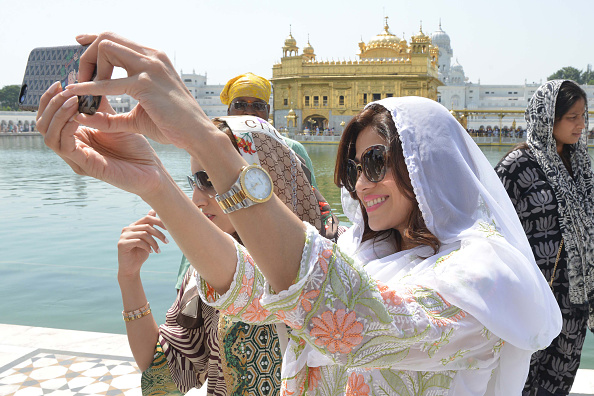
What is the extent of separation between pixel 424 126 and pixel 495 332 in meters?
0.34

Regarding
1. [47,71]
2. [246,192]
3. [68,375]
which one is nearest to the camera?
[246,192]

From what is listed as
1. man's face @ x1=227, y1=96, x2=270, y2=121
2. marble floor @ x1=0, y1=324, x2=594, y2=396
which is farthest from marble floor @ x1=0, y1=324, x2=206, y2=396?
man's face @ x1=227, y1=96, x2=270, y2=121

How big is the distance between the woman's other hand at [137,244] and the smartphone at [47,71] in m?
0.42

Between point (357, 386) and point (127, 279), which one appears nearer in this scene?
point (357, 386)

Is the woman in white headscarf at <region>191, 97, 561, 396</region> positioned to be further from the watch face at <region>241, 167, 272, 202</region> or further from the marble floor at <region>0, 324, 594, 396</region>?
the marble floor at <region>0, 324, 594, 396</region>

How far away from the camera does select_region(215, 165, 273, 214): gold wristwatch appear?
2.08 feet

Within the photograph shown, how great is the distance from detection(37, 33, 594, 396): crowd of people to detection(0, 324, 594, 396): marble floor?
1253 millimetres

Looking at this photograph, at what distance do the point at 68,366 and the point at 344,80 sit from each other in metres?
36.3

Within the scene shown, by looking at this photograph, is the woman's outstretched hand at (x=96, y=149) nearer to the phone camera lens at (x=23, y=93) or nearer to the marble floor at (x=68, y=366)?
the phone camera lens at (x=23, y=93)

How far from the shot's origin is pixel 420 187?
0.92 metres

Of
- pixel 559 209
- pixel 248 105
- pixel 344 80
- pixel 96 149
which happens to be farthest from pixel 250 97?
pixel 344 80

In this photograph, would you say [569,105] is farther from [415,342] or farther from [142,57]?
[142,57]

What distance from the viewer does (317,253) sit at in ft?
2.21

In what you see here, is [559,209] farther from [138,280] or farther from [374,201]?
[138,280]
